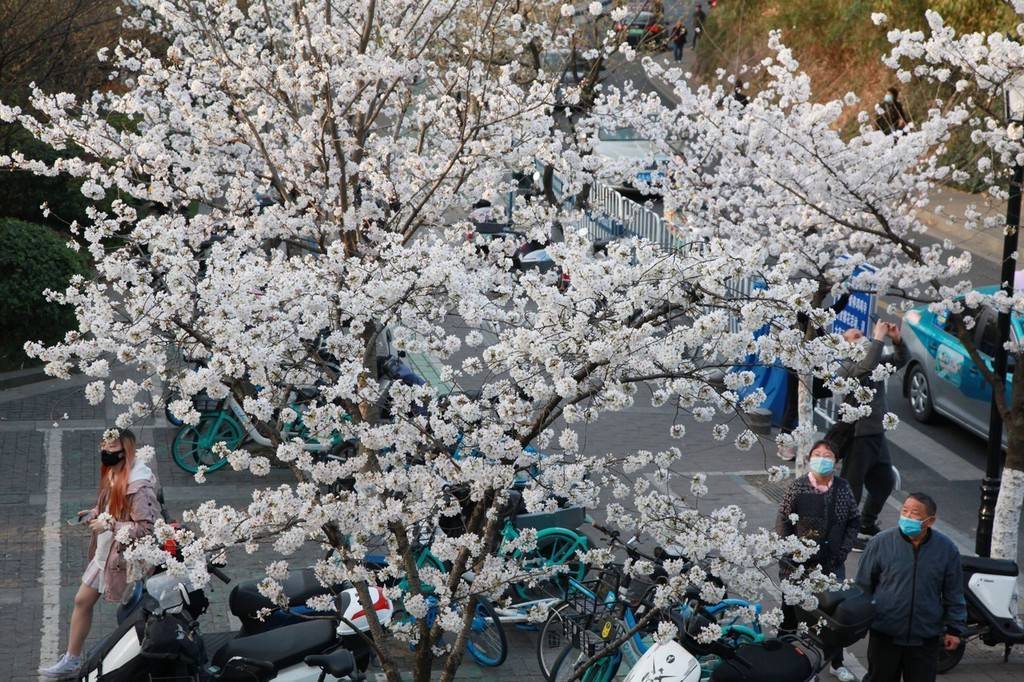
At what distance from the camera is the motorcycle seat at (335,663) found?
22.9 ft

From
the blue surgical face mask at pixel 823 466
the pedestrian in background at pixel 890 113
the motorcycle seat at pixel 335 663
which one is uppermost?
the pedestrian in background at pixel 890 113

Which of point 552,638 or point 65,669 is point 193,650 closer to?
point 65,669

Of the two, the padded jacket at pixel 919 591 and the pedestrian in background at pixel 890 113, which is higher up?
the pedestrian in background at pixel 890 113

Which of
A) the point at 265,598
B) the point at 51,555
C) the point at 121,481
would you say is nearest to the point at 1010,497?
the point at 265,598

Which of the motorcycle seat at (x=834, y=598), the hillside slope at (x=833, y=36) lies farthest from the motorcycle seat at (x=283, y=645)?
the hillside slope at (x=833, y=36)

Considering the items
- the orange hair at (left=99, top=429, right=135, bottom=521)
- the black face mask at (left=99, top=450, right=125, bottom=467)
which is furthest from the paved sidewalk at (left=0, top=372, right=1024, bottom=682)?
the black face mask at (left=99, top=450, right=125, bottom=467)

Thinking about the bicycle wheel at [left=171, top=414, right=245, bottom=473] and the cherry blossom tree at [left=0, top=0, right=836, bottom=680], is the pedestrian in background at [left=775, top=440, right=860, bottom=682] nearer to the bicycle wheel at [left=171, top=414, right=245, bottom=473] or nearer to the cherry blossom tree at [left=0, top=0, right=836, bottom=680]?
the cherry blossom tree at [left=0, top=0, right=836, bottom=680]

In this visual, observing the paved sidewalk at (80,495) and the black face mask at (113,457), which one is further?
the paved sidewalk at (80,495)

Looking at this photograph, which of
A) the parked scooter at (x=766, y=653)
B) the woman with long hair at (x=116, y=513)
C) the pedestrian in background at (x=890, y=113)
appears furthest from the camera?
the pedestrian in background at (x=890, y=113)

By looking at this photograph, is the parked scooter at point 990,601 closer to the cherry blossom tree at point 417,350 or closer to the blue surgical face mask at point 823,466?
the blue surgical face mask at point 823,466

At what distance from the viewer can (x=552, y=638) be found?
8516 millimetres

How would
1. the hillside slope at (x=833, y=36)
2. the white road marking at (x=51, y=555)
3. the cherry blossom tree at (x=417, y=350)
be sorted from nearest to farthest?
the cherry blossom tree at (x=417, y=350) → the white road marking at (x=51, y=555) → the hillside slope at (x=833, y=36)

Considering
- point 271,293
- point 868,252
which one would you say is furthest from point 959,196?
point 271,293

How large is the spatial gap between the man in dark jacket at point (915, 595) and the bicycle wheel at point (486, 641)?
247 centimetres
